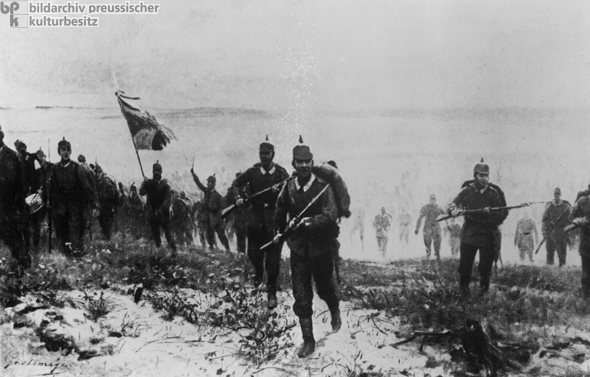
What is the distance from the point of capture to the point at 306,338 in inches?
200

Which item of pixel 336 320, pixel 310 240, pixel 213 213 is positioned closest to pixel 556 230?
pixel 336 320

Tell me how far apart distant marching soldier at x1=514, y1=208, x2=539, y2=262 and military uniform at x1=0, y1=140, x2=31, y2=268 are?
549 cm

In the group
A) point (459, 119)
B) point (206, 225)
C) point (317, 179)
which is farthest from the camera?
point (206, 225)

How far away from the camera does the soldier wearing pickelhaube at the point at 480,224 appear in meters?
5.33

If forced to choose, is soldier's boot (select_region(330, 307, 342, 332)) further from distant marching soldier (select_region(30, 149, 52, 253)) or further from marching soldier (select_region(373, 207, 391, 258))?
distant marching soldier (select_region(30, 149, 52, 253))

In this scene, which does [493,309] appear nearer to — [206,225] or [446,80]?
[446,80]

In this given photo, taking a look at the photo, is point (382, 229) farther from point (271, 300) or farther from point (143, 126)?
point (143, 126)

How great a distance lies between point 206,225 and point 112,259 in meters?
1.23

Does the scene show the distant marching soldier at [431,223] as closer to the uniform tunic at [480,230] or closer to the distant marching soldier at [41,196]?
the uniform tunic at [480,230]

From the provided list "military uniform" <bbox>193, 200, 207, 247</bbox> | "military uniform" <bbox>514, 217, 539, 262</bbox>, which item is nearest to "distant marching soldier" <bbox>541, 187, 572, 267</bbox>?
"military uniform" <bbox>514, 217, 539, 262</bbox>

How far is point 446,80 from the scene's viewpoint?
5477 mm

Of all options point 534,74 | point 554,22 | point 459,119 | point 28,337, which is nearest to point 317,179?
point 459,119

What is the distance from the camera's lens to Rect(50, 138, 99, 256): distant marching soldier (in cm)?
595

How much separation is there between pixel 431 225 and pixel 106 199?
378 cm
